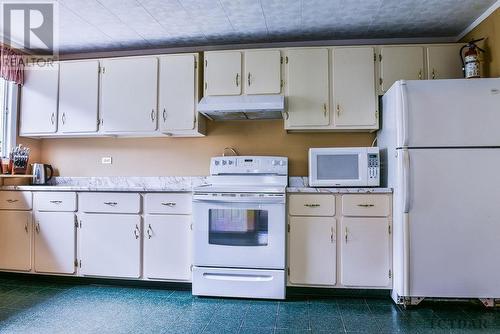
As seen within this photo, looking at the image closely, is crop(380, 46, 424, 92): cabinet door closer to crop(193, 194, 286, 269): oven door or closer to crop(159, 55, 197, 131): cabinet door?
crop(193, 194, 286, 269): oven door

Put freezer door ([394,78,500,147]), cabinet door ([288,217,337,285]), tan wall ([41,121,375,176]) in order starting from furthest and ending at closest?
tan wall ([41,121,375,176])
cabinet door ([288,217,337,285])
freezer door ([394,78,500,147])

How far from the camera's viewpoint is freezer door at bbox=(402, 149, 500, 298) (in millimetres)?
2299

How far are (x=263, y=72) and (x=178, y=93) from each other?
852 millimetres

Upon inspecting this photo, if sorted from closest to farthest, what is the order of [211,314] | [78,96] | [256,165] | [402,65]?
[211,314], [402,65], [256,165], [78,96]

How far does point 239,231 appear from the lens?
2.60 meters

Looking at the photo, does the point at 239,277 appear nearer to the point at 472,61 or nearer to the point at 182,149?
the point at 182,149

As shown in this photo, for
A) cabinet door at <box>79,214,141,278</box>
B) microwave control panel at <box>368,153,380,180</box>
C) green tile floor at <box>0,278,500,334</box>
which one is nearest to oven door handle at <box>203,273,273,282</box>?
green tile floor at <box>0,278,500,334</box>

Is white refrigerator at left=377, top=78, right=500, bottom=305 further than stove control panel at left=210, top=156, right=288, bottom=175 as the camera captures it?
No

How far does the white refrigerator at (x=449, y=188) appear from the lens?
2.30 meters

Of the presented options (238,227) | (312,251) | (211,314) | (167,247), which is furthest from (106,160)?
(312,251)

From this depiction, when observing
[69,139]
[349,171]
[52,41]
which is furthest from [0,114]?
[349,171]

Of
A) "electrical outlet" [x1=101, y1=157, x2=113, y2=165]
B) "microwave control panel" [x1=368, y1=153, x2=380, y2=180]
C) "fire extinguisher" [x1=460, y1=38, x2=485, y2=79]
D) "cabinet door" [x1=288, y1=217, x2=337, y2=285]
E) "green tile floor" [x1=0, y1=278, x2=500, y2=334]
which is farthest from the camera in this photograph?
"electrical outlet" [x1=101, y1=157, x2=113, y2=165]

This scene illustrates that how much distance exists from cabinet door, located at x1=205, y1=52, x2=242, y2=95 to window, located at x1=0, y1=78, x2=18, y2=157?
2.11 m

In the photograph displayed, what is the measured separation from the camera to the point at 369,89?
2.88 metres
